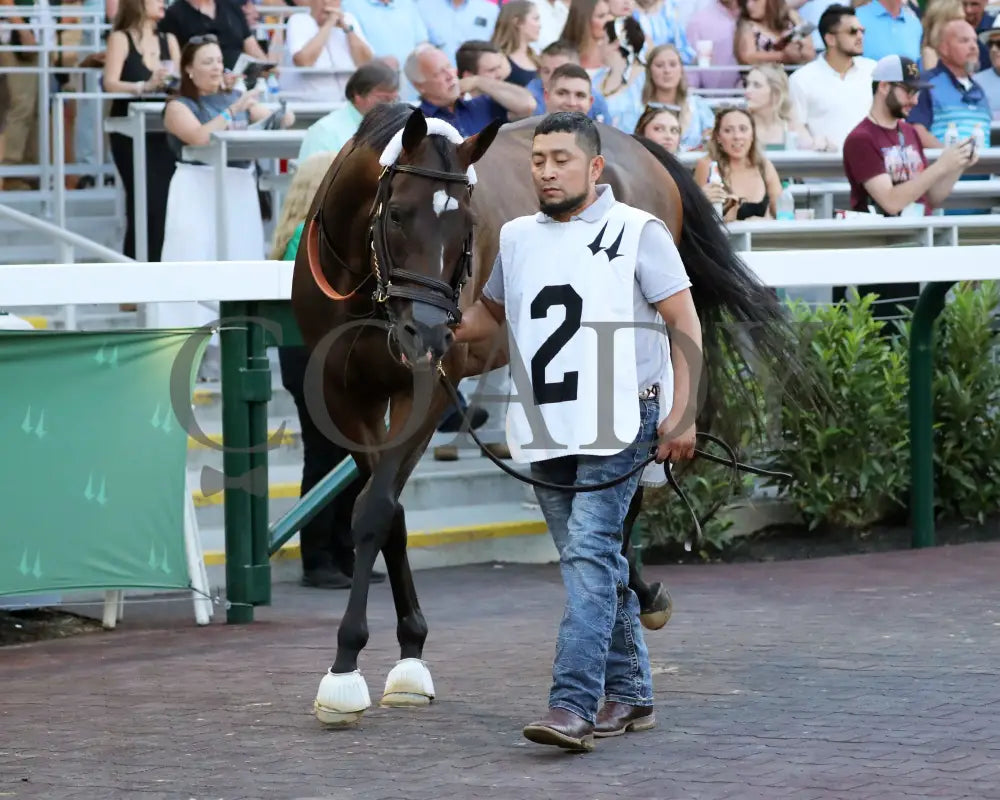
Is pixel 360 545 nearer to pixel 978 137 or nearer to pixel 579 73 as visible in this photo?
pixel 579 73

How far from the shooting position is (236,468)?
730 cm

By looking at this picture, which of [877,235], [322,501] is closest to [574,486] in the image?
[322,501]

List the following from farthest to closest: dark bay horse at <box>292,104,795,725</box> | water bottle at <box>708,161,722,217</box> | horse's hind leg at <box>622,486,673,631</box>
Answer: water bottle at <box>708,161,722,217</box>
horse's hind leg at <box>622,486,673,631</box>
dark bay horse at <box>292,104,795,725</box>

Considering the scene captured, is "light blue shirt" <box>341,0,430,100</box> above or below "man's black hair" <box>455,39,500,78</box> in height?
above

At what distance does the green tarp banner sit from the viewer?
6801 mm

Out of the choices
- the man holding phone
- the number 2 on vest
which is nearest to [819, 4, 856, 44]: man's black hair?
the man holding phone

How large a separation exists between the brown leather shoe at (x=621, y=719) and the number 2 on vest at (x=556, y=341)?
923 millimetres

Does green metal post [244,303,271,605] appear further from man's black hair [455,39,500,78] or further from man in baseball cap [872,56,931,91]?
man in baseball cap [872,56,931,91]

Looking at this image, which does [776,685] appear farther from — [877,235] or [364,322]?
[877,235]

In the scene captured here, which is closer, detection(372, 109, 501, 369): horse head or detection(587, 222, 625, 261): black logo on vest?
detection(587, 222, 625, 261): black logo on vest

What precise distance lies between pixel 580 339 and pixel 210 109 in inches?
231

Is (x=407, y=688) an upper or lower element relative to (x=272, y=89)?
lower

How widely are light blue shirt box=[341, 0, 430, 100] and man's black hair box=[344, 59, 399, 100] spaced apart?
2.77 meters

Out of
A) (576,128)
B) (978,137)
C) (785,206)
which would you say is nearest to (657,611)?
(576,128)
